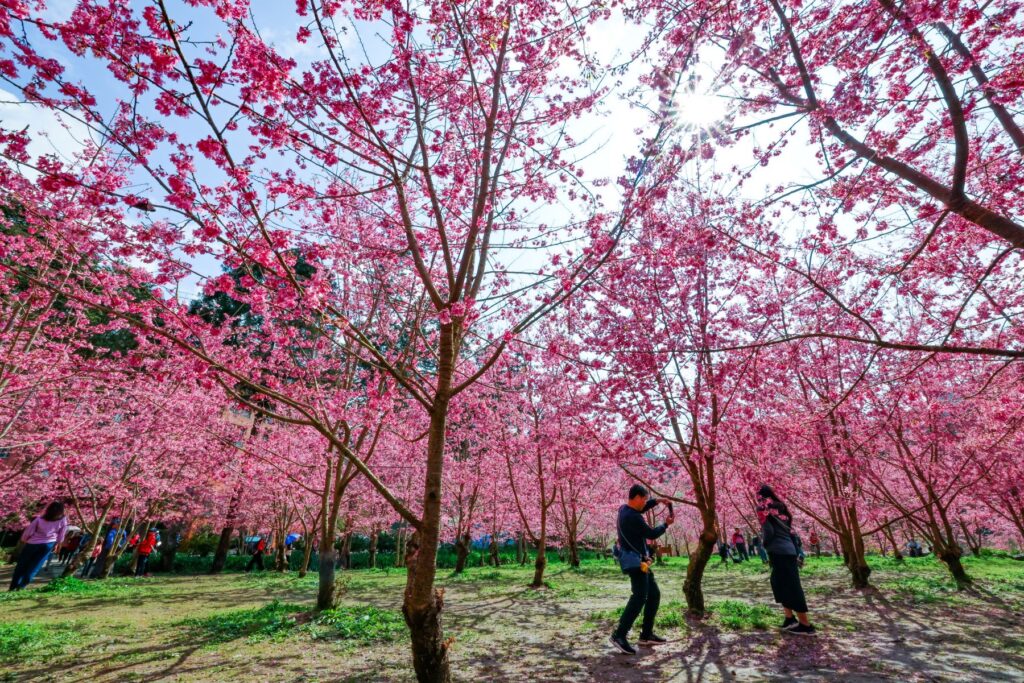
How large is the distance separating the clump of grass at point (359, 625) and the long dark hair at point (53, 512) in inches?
218

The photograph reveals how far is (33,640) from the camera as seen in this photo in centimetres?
586

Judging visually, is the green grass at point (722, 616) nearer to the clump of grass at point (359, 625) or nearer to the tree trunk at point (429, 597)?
the clump of grass at point (359, 625)

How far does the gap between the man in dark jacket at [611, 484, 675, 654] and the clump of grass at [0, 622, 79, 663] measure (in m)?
6.49

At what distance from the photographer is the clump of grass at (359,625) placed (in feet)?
21.1

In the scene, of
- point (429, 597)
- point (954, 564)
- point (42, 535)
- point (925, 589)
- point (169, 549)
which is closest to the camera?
point (429, 597)

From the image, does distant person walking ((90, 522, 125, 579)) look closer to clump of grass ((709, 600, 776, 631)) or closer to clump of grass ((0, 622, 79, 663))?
clump of grass ((0, 622, 79, 663))

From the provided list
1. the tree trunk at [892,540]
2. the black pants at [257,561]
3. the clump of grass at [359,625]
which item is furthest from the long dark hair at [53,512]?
the tree trunk at [892,540]

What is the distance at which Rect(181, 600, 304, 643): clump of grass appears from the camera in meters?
6.40

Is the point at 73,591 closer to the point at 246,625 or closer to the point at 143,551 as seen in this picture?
the point at 246,625

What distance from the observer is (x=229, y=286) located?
425 centimetres

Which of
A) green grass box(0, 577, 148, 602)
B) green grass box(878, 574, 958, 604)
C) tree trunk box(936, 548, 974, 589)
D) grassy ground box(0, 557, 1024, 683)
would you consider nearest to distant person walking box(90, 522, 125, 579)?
green grass box(0, 577, 148, 602)

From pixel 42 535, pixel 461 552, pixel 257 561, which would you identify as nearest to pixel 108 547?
pixel 257 561

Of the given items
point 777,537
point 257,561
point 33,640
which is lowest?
point 33,640

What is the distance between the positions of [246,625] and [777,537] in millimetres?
7530
